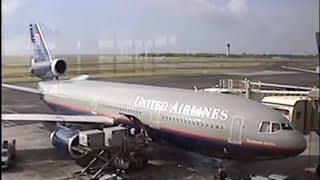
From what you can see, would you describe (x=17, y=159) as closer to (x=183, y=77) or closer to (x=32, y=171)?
(x=32, y=171)

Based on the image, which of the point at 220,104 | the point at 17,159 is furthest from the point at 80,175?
the point at 220,104

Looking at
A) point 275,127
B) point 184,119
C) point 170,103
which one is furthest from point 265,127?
point 170,103

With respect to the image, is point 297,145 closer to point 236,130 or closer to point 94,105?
point 236,130

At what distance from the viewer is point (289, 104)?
532 centimetres

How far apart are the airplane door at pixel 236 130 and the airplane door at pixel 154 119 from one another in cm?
113

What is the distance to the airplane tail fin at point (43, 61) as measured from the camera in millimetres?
7840

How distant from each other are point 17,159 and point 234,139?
309 centimetres

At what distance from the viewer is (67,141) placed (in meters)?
5.39

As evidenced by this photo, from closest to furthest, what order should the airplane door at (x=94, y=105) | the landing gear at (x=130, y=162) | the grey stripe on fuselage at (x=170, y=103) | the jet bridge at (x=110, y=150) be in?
the grey stripe on fuselage at (x=170, y=103), the jet bridge at (x=110, y=150), the landing gear at (x=130, y=162), the airplane door at (x=94, y=105)

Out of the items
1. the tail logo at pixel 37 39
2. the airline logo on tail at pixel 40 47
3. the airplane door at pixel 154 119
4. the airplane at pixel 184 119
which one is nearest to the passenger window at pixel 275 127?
the airplane at pixel 184 119

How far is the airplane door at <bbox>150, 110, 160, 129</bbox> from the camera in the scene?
17.5 feet

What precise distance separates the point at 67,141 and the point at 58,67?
9.20 ft

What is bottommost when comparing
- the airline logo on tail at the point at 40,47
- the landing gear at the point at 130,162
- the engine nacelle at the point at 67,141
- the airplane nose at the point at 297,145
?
the landing gear at the point at 130,162

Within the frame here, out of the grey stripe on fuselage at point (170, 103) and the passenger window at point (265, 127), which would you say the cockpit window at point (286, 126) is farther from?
the passenger window at point (265, 127)
